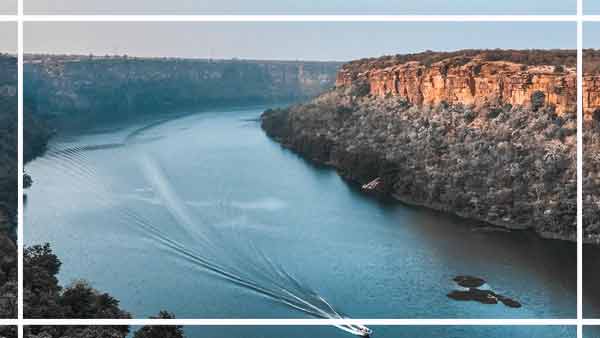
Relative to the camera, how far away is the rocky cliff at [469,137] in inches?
265

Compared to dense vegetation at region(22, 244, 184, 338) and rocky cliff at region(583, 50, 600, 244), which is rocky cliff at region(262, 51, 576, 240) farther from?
dense vegetation at region(22, 244, 184, 338)

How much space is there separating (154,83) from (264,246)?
39.3ft

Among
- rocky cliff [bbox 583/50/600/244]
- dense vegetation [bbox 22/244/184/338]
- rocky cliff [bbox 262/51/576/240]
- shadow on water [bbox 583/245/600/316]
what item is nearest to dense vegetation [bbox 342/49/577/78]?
rocky cliff [bbox 262/51/576/240]

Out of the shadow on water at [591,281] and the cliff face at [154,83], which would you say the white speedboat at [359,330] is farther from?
the cliff face at [154,83]

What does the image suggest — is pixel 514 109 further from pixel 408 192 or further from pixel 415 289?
pixel 415 289

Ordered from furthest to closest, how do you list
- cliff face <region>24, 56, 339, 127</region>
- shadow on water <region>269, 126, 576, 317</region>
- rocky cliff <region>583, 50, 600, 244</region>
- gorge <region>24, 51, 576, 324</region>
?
1. cliff face <region>24, 56, 339, 127</region>
2. rocky cliff <region>583, 50, 600, 244</region>
3. shadow on water <region>269, 126, 576, 317</region>
4. gorge <region>24, 51, 576, 324</region>

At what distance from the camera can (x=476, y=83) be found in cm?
878

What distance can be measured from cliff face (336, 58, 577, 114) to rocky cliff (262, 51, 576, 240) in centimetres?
1

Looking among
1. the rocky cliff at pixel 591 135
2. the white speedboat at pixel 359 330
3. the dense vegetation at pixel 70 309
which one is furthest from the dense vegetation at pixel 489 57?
the dense vegetation at pixel 70 309

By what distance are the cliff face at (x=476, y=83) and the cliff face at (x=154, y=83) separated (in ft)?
11.7

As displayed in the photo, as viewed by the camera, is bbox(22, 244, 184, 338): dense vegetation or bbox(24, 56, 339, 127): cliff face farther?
bbox(24, 56, 339, 127): cliff face

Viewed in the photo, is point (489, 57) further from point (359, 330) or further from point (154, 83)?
point (154, 83)

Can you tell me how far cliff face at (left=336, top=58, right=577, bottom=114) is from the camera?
7.49 m

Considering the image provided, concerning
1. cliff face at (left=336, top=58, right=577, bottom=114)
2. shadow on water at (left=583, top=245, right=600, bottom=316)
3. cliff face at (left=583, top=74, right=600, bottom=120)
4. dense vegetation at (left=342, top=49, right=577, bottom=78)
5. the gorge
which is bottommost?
shadow on water at (left=583, top=245, right=600, bottom=316)
